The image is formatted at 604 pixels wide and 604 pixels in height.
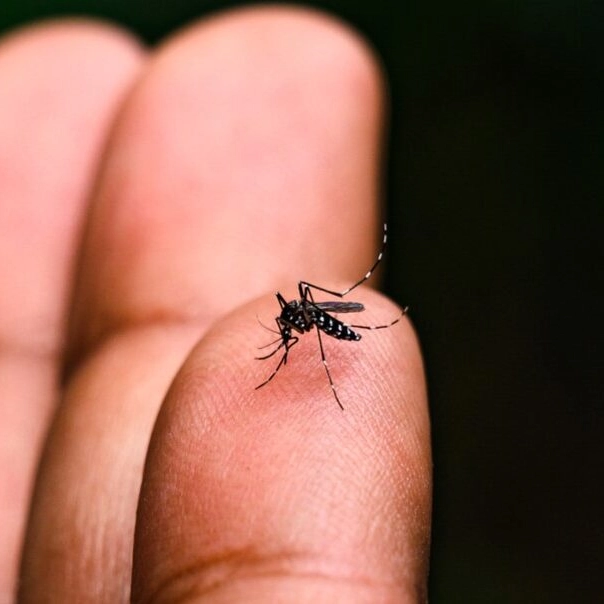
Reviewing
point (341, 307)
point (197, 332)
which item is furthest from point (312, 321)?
point (197, 332)

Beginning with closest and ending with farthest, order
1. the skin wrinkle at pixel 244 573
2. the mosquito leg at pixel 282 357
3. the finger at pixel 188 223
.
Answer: the skin wrinkle at pixel 244 573 → the mosquito leg at pixel 282 357 → the finger at pixel 188 223

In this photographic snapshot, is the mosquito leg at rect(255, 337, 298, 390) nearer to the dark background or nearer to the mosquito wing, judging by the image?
the mosquito wing

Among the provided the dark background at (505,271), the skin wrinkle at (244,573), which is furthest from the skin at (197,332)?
the dark background at (505,271)

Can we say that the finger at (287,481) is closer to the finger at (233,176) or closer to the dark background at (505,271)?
the finger at (233,176)

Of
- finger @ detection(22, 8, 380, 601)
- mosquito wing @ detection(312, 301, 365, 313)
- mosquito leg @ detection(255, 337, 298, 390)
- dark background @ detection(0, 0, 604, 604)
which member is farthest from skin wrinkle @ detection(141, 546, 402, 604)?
dark background @ detection(0, 0, 604, 604)

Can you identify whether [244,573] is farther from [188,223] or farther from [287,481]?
[188,223]

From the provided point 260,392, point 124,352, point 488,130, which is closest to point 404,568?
point 260,392
